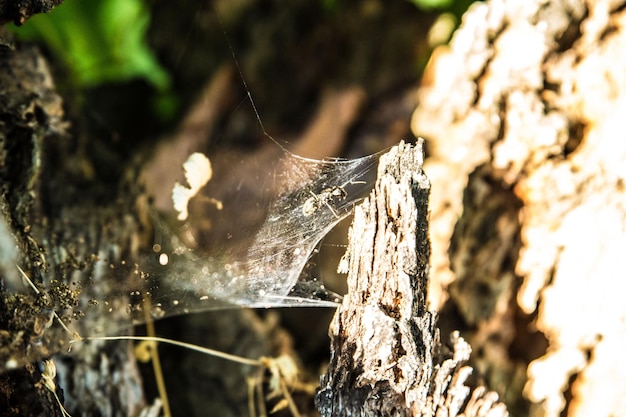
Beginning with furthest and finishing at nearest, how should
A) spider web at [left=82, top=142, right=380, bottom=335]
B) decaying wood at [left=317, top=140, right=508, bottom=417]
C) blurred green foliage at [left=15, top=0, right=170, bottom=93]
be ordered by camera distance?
blurred green foliage at [left=15, top=0, right=170, bottom=93], spider web at [left=82, top=142, right=380, bottom=335], decaying wood at [left=317, top=140, right=508, bottom=417]

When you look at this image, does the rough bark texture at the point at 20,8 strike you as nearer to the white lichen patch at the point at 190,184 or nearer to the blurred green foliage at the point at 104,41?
the white lichen patch at the point at 190,184

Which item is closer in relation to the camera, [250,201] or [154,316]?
[154,316]

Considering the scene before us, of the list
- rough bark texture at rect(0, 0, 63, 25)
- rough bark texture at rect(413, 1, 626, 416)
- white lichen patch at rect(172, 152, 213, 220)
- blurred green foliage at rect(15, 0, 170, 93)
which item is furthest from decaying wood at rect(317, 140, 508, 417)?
blurred green foliage at rect(15, 0, 170, 93)

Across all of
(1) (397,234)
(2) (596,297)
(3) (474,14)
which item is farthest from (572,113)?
(1) (397,234)

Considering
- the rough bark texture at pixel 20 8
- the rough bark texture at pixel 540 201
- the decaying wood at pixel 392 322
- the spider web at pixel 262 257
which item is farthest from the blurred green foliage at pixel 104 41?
the decaying wood at pixel 392 322

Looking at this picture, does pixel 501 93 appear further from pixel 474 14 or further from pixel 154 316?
pixel 154 316

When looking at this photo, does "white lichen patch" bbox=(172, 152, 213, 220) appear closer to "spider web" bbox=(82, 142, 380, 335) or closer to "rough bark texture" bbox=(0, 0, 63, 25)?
"spider web" bbox=(82, 142, 380, 335)
